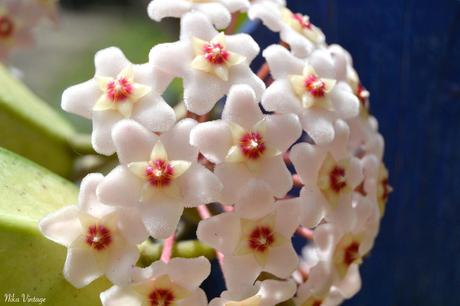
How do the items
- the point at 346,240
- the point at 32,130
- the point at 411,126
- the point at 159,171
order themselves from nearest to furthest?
the point at 159,171
the point at 346,240
the point at 32,130
the point at 411,126

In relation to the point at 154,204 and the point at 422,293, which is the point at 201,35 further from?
the point at 422,293

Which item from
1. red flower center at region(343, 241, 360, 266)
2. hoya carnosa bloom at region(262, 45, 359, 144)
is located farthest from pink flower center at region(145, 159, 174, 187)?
red flower center at region(343, 241, 360, 266)

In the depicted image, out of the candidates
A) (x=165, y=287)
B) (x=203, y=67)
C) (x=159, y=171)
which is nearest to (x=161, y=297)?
(x=165, y=287)

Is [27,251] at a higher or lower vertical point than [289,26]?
lower

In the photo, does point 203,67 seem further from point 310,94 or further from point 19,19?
point 19,19

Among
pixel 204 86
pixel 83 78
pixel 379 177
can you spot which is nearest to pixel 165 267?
pixel 204 86

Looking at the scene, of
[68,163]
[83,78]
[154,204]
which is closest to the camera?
[154,204]

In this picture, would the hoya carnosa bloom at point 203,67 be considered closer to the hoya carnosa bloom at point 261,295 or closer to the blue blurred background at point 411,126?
the hoya carnosa bloom at point 261,295
